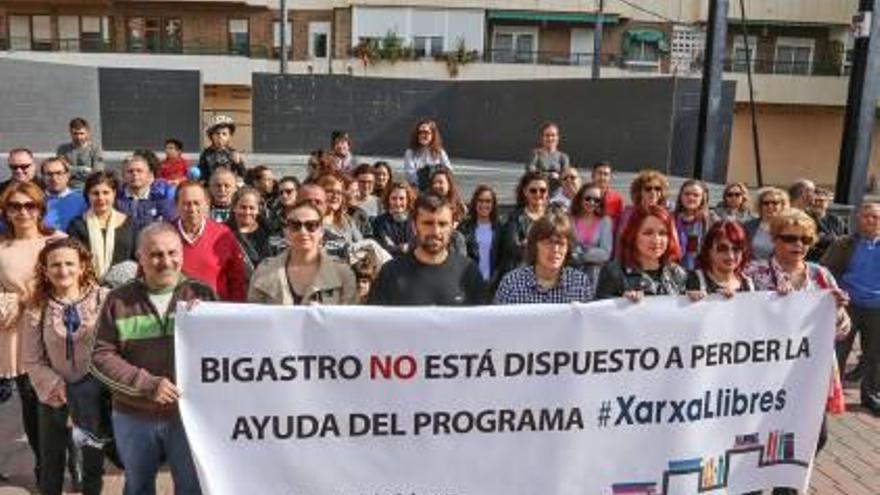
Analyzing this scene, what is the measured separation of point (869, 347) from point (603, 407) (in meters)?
3.30

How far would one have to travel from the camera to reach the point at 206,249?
177 inches

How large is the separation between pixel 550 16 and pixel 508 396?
34.2m

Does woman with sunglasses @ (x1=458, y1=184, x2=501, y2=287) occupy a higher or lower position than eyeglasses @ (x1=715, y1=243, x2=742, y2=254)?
lower

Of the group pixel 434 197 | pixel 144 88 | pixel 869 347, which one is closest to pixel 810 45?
pixel 144 88

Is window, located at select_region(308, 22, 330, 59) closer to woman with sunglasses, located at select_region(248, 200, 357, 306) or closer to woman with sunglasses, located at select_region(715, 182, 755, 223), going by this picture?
woman with sunglasses, located at select_region(715, 182, 755, 223)

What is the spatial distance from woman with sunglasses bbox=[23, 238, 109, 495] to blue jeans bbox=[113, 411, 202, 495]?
18.6 inches

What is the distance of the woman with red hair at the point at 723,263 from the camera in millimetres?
4133

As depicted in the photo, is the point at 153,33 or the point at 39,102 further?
the point at 153,33

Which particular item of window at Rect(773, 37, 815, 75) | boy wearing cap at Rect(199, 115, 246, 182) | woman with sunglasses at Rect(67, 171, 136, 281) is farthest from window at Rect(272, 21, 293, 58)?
woman with sunglasses at Rect(67, 171, 136, 281)

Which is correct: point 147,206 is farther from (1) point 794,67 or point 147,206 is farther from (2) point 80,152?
(1) point 794,67

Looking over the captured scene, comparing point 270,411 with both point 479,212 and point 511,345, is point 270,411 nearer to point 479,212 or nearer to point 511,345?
point 511,345

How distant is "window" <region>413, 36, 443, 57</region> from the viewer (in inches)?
1414

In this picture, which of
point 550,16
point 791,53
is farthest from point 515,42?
point 791,53

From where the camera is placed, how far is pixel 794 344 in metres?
4.16
